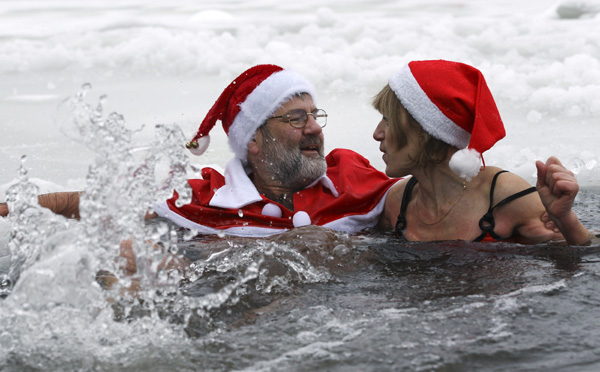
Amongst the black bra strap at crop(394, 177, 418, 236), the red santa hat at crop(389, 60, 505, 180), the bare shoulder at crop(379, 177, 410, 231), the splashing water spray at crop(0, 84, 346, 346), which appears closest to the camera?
the splashing water spray at crop(0, 84, 346, 346)

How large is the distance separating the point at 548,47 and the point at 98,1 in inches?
284

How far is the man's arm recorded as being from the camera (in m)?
4.36

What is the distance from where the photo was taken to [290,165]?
174 inches

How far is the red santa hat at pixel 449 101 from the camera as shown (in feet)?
11.5

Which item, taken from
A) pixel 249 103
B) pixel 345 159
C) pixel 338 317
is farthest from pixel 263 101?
pixel 338 317

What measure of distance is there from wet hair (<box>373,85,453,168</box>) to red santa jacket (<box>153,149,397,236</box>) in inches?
22.9

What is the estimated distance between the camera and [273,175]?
14.8 feet

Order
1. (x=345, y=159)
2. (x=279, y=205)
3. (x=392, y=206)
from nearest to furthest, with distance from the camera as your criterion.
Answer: (x=392, y=206) → (x=279, y=205) → (x=345, y=159)

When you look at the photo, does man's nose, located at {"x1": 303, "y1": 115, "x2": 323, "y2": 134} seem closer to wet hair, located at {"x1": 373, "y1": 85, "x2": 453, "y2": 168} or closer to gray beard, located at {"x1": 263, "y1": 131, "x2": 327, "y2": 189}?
gray beard, located at {"x1": 263, "y1": 131, "x2": 327, "y2": 189}

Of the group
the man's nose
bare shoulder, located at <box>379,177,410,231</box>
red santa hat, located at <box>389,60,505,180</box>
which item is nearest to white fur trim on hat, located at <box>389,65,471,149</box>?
red santa hat, located at <box>389,60,505,180</box>

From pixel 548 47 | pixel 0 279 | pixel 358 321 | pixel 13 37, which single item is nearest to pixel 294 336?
pixel 358 321

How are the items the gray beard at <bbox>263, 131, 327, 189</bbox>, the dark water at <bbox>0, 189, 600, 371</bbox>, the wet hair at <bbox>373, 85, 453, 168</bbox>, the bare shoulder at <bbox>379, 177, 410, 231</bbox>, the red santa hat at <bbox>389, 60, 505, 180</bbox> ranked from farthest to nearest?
1. the gray beard at <bbox>263, 131, 327, 189</bbox>
2. the bare shoulder at <bbox>379, 177, 410, 231</bbox>
3. the wet hair at <bbox>373, 85, 453, 168</bbox>
4. the red santa hat at <bbox>389, 60, 505, 180</bbox>
5. the dark water at <bbox>0, 189, 600, 371</bbox>

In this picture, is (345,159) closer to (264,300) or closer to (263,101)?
(263,101)

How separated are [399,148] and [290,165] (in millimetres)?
847
